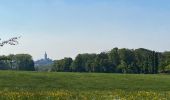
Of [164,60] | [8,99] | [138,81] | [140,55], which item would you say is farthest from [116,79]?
[140,55]

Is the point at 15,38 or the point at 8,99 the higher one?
the point at 15,38

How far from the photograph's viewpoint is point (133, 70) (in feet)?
616

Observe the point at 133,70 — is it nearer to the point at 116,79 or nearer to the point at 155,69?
the point at 155,69

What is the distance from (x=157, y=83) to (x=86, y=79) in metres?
9.65

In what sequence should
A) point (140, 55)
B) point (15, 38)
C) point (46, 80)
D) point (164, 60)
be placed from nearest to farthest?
point (15, 38)
point (46, 80)
point (164, 60)
point (140, 55)

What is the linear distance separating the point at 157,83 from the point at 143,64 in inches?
4934

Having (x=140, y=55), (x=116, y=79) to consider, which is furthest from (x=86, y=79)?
(x=140, y=55)

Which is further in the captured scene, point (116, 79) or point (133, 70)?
point (133, 70)

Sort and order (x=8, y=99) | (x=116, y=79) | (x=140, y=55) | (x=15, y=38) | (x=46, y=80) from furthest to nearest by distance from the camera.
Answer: (x=140, y=55) < (x=116, y=79) < (x=46, y=80) < (x=8, y=99) < (x=15, y=38)

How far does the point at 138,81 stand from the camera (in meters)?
64.1

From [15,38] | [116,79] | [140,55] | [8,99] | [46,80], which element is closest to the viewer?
[15,38]

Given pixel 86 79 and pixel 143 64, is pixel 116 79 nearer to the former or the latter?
pixel 86 79

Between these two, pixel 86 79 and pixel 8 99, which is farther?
pixel 86 79

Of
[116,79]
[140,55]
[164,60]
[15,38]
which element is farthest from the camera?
[140,55]
